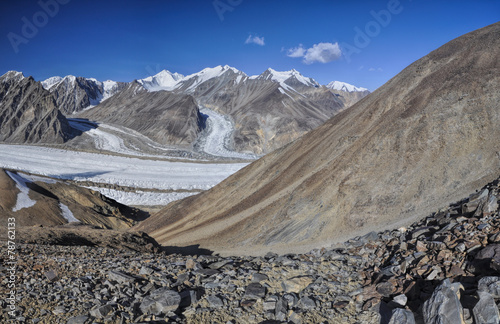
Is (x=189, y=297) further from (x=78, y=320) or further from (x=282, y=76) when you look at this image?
(x=282, y=76)

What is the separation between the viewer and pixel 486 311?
180 inches

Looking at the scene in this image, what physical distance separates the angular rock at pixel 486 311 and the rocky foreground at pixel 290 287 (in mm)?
13

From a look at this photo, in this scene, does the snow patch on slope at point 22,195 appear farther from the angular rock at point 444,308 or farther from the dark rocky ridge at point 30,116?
the dark rocky ridge at point 30,116

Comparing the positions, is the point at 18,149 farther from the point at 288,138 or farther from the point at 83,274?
the point at 83,274

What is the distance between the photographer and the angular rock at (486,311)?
4500mm

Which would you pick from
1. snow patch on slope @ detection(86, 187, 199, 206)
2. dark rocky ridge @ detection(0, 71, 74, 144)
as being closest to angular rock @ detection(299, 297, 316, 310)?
snow patch on slope @ detection(86, 187, 199, 206)

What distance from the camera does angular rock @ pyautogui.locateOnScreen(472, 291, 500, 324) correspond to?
4500 mm

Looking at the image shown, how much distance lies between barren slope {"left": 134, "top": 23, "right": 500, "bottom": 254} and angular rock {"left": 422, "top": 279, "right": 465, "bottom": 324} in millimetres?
8119

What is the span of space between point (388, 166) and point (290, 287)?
1050 centimetres

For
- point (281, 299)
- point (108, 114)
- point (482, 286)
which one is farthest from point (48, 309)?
point (108, 114)

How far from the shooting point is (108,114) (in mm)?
124125

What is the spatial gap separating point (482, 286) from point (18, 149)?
81.5 meters

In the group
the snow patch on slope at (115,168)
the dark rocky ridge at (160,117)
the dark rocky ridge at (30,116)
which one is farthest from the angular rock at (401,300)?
the dark rocky ridge at (30,116)

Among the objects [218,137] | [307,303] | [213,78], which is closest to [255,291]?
[307,303]
